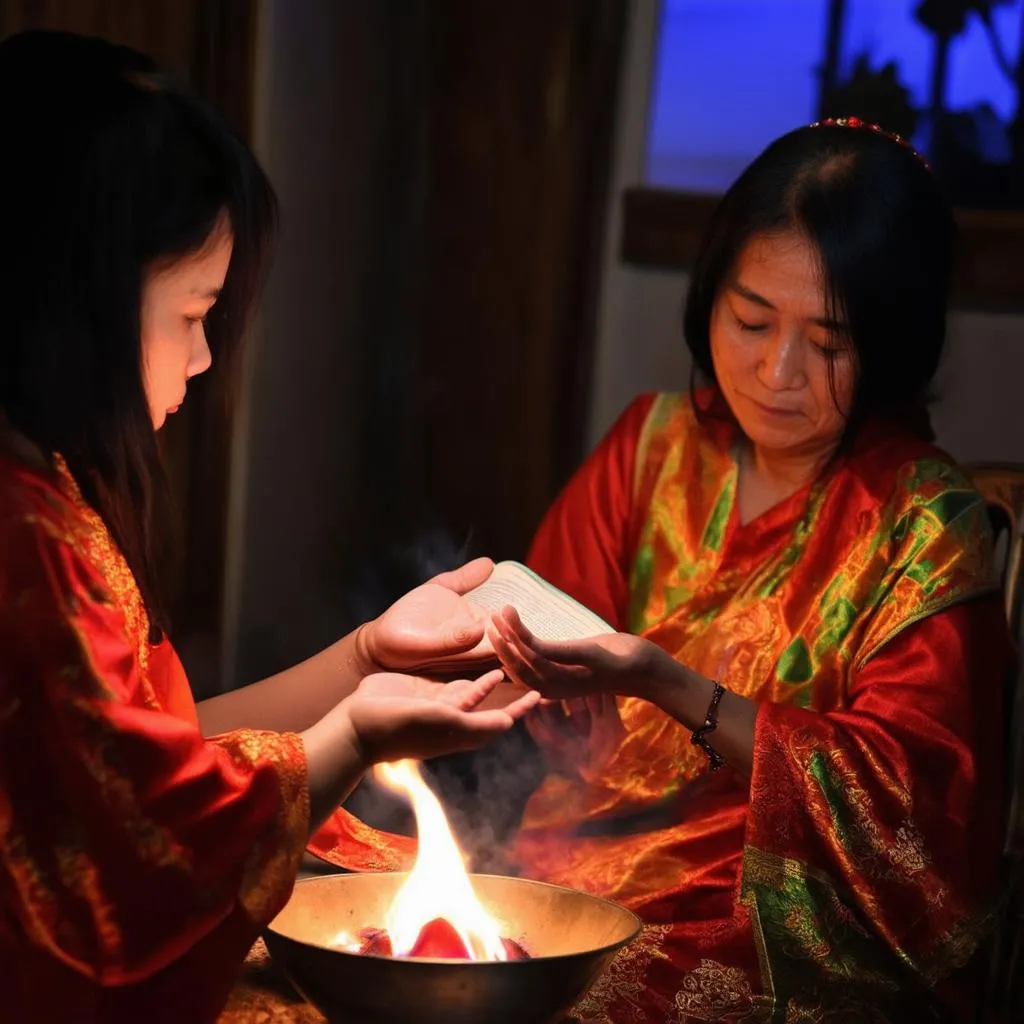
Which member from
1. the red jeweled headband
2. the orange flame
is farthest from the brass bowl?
the red jeweled headband

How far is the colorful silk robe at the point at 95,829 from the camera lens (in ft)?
4.64

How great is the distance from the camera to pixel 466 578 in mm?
2014

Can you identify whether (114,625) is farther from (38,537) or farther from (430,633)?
(430,633)

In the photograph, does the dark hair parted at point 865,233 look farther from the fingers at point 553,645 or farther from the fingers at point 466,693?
the fingers at point 466,693

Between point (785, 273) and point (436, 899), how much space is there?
0.98m

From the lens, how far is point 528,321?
3.62 m

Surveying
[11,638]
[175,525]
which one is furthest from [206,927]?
[175,525]

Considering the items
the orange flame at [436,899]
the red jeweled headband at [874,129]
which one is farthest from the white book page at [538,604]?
the red jeweled headband at [874,129]

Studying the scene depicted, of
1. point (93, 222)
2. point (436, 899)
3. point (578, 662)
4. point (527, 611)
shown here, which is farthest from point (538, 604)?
point (93, 222)

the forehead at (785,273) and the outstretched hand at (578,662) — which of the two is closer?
the outstretched hand at (578,662)

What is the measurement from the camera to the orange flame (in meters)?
1.52

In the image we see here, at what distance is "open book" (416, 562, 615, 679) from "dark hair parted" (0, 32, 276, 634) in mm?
538

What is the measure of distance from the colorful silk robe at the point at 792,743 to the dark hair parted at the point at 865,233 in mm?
153

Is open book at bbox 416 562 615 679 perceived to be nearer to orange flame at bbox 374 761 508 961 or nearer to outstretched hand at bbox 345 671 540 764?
orange flame at bbox 374 761 508 961
